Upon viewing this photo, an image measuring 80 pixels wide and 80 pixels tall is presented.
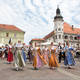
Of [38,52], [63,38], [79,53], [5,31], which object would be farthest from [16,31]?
[38,52]

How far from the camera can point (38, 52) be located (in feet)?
24.2

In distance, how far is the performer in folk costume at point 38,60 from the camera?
706 cm

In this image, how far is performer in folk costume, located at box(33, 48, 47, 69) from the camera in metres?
7.06

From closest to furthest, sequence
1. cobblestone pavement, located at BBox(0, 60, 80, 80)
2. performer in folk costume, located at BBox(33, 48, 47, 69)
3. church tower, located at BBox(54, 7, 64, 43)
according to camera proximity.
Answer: cobblestone pavement, located at BBox(0, 60, 80, 80)
performer in folk costume, located at BBox(33, 48, 47, 69)
church tower, located at BBox(54, 7, 64, 43)

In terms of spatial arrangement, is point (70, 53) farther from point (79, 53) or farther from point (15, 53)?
point (79, 53)

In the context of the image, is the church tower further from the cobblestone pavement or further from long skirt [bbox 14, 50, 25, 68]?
the cobblestone pavement

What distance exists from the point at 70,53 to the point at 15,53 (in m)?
3.74

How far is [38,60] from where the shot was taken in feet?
23.4

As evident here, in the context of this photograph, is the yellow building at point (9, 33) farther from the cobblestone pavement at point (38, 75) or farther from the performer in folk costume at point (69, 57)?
the cobblestone pavement at point (38, 75)

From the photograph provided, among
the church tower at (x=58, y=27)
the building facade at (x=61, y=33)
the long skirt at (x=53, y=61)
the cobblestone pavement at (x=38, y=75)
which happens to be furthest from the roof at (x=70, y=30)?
the cobblestone pavement at (x=38, y=75)

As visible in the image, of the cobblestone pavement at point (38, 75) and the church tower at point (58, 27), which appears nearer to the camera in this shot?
the cobblestone pavement at point (38, 75)

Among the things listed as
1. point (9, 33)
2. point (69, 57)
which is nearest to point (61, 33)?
point (9, 33)

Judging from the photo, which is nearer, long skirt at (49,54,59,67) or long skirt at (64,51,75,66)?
long skirt at (49,54,59,67)

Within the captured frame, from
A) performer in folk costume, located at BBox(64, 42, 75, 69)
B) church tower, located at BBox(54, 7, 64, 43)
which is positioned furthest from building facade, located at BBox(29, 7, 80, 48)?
performer in folk costume, located at BBox(64, 42, 75, 69)
